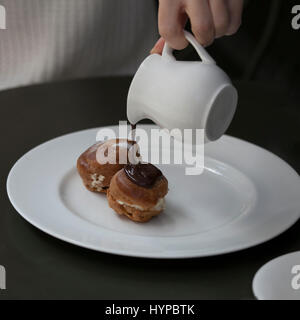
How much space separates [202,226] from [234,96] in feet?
0.67

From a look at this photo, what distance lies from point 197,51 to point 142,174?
8.0 inches

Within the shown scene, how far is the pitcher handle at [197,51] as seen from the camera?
0.82 metres

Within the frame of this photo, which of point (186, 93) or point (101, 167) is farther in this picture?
point (101, 167)

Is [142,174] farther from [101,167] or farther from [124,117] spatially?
[124,117]

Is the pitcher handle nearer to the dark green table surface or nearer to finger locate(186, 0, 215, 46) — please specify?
finger locate(186, 0, 215, 46)

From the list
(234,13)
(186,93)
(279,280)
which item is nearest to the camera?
(279,280)

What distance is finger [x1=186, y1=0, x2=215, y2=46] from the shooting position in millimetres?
846

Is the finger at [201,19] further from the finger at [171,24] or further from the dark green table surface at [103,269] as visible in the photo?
the dark green table surface at [103,269]

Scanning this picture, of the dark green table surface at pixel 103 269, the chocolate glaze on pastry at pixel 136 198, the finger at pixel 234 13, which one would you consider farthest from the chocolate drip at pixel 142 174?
the finger at pixel 234 13

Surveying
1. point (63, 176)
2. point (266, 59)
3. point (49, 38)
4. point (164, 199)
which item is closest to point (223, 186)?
point (164, 199)

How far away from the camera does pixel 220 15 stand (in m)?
0.87

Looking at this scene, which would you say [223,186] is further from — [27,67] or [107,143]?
[27,67]

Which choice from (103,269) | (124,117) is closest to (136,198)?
(103,269)

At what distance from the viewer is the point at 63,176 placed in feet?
3.37
